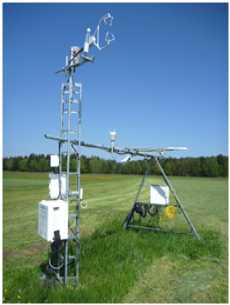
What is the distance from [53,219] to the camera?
370 centimetres

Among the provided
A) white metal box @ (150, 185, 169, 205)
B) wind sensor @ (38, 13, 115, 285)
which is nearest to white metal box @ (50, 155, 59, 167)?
wind sensor @ (38, 13, 115, 285)

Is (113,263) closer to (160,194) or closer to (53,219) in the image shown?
(53,219)

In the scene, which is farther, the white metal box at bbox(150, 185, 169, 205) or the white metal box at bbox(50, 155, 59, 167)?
the white metal box at bbox(150, 185, 169, 205)

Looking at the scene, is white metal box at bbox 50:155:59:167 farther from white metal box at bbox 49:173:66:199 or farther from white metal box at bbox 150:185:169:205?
white metal box at bbox 150:185:169:205

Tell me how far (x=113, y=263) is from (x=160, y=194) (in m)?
2.87

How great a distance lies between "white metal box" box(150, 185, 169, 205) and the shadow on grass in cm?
94

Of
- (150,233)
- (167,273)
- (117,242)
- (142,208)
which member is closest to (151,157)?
(142,208)

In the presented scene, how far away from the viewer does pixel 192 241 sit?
6266mm

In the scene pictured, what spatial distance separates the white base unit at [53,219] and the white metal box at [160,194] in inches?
154

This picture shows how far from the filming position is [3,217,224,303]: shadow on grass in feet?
11.8

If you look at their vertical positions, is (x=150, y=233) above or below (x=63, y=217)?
below

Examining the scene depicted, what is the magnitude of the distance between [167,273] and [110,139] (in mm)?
3113

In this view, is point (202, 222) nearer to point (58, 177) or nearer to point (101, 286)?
point (101, 286)

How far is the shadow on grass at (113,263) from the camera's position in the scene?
3602 mm
